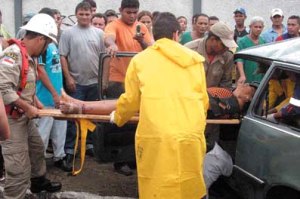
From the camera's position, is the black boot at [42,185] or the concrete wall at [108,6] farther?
the concrete wall at [108,6]

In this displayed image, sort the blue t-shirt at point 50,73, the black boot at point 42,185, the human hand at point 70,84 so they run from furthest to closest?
the human hand at point 70,84, the blue t-shirt at point 50,73, the black boot at point 42,185

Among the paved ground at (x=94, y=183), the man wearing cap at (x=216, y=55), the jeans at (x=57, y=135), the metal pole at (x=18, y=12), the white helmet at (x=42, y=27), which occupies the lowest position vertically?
the paved ground at (x=94, y=183)

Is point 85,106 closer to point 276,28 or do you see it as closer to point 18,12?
point 276,28

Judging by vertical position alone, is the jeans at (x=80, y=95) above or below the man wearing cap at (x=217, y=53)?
below

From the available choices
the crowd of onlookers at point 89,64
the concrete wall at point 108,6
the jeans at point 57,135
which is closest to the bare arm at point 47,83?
the crowd of onlookers at point 89,64

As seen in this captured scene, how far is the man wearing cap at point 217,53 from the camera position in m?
5.16

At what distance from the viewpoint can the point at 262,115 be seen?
14.0ft

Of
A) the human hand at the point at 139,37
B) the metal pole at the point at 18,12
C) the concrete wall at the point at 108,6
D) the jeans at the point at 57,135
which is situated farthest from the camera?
the metal pole at the point at 18,12

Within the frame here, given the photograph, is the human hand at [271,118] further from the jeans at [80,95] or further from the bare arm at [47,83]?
the jeans at [80,95]

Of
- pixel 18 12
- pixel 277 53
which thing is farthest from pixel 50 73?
pixel 18 12

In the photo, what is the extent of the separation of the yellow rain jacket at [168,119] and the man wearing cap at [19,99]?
117cm

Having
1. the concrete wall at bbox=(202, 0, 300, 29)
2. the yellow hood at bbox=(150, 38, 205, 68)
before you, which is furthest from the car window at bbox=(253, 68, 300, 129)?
the concrete wall at bbox=(202, 0, 300, 29)

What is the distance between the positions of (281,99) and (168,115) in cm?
123

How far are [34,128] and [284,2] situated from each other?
8.54 meters
